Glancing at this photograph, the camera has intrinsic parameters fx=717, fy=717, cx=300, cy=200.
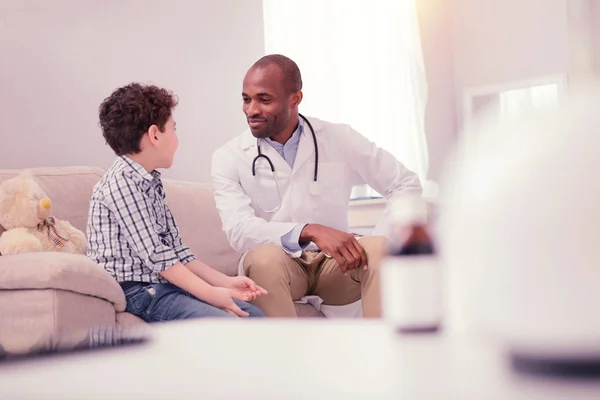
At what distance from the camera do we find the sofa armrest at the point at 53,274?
1.58 metres

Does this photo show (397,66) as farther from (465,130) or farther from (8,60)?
(8,60)

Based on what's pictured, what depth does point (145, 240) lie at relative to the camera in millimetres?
1871

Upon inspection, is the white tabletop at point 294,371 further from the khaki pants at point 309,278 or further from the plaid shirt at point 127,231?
the khaki pants at point 309,278

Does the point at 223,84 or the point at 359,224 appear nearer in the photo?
the point at 223,84

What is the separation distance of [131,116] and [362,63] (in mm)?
2275

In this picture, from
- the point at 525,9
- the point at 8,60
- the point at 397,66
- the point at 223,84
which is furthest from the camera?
the point at 525,9

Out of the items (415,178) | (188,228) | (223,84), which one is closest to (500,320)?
(415,178)

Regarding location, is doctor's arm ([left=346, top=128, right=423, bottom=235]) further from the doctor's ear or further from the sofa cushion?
the sofa cushion

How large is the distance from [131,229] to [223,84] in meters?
1.64

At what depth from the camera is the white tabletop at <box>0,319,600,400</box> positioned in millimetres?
468

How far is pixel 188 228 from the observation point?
2564 mm

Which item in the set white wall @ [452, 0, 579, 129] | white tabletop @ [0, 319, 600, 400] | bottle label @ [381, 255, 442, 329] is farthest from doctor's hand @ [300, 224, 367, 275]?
white wall @ [452, 0, 579, 129]

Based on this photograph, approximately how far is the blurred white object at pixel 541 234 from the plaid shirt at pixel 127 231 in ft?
4.78

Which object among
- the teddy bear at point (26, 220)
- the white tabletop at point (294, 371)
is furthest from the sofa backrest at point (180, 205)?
the white tabletop at point (294, 371)
